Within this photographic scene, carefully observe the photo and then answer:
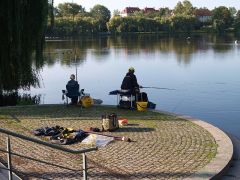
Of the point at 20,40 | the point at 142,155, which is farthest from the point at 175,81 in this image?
the point at 142,155

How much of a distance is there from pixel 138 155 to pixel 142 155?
0.09 metres

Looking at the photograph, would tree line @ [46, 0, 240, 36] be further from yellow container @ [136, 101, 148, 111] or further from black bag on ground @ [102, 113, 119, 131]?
black bag on ground @ [102, 113, 119, 131]

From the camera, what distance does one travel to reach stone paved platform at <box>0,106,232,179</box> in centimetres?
857

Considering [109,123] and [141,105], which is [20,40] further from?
[109,123]

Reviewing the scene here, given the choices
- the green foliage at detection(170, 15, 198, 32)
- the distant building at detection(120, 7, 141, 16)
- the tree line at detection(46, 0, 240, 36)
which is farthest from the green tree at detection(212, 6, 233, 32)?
the distant building at detection(120, 7, 141, 16)

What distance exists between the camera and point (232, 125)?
16.3 metres

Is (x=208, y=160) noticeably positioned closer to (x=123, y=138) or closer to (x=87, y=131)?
(x=123, y=138)

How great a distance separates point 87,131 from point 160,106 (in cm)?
930

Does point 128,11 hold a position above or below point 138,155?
above

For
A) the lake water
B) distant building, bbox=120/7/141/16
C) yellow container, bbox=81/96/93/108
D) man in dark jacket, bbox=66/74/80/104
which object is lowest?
the lake water

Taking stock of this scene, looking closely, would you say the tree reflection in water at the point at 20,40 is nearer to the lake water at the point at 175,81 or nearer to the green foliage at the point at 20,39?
the green foliage at the point at 20,39

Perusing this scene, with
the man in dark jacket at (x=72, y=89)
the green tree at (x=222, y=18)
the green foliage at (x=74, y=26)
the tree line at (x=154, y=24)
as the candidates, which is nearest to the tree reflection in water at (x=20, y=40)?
the man in dark jacket at (x=72, y=89)

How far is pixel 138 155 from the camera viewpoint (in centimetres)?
976

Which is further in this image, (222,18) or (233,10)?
(233,10)
